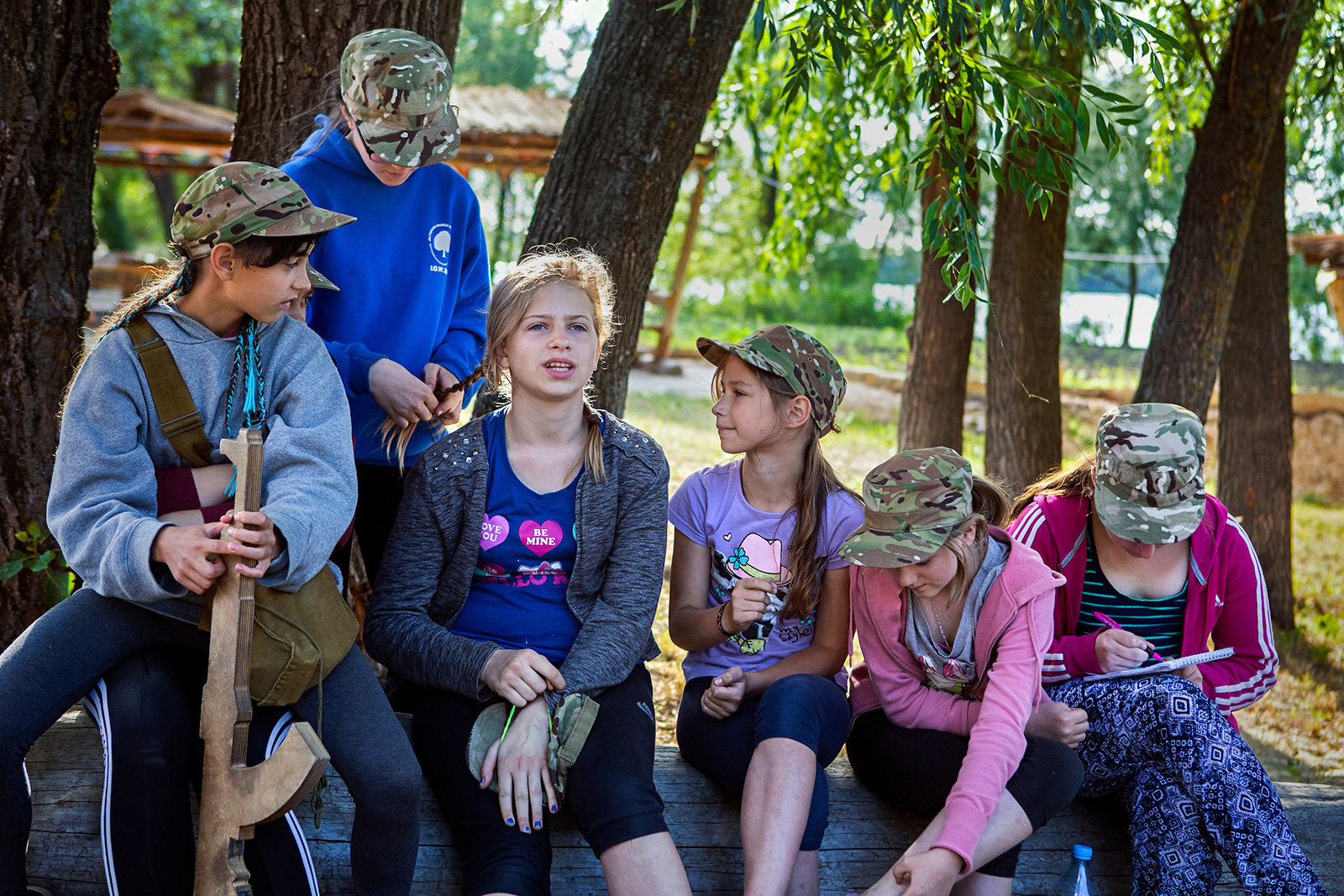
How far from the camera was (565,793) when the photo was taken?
7.75 ft

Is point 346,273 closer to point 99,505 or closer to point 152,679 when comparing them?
point 99,505

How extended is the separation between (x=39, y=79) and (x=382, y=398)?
1457 mm

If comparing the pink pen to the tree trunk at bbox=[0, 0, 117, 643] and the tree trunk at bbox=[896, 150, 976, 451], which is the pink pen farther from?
the tree trunk at bbox=[896, 150, 976, 451]

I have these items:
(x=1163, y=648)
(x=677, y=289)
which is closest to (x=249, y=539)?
(x=1163, y=648)

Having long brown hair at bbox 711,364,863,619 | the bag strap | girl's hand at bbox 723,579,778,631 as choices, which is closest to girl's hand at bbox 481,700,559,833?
girl's hand at bbox 723,579,778,631

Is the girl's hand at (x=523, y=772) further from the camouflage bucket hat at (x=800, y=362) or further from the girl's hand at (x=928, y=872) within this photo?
the camouflage bucket hat at (x=800, y=362)

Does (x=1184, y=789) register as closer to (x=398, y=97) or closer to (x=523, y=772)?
(x=523, y=772)

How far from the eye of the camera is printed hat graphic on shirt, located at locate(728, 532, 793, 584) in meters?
2.78

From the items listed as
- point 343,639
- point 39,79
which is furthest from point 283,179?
point 39,79

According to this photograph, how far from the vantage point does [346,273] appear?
2.72 metres

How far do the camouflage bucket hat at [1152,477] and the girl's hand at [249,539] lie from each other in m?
1.91

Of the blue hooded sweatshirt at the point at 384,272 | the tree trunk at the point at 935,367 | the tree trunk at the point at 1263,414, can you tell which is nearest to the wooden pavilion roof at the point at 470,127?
the tree trunk at the point at 935,367

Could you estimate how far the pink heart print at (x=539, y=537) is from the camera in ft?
8.52

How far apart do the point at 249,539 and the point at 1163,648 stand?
221cm
